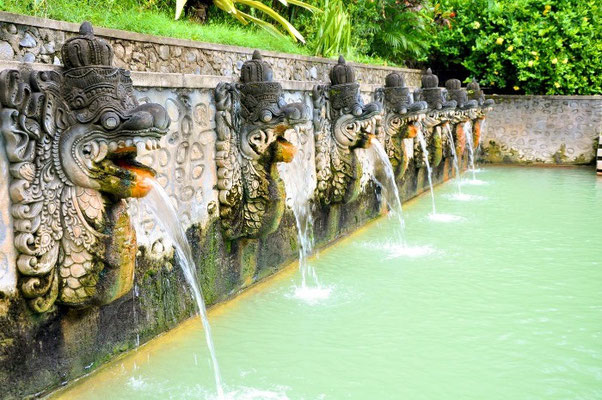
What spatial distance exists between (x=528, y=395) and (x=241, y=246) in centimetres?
234

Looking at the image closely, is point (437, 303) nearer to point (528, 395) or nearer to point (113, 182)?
point (528, 395)

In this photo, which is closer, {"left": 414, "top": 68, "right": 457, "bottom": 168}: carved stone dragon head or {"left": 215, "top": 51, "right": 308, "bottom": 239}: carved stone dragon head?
{"left": 215, "top": 51, "right": 308, "bottom": 239}: carved stone dragon head

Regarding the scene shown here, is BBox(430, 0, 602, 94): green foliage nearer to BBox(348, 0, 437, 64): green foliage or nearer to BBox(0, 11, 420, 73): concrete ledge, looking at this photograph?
BBox(348, 0, 437, 64): green foliage

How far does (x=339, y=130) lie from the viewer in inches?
244

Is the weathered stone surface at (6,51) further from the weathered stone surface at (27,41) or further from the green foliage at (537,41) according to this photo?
the green foliage at (537,41)

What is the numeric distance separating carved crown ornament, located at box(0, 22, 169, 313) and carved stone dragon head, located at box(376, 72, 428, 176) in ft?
15.8

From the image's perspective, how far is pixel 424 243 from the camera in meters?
6.51

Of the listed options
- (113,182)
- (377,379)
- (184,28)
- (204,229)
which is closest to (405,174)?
(184,28)

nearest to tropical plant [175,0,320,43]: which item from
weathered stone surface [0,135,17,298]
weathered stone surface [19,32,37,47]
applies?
weathered stone surface [19,32,37,47]

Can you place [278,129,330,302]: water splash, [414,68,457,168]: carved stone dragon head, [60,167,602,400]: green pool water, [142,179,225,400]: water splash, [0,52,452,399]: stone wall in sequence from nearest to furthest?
[0,52,452,399]: stone wall < [60,167,602,400]: green pool water < [142,179,225,400]: water splash < [278,129,330,302]: water splash < [414,68,457,168]: carved stone dragon head

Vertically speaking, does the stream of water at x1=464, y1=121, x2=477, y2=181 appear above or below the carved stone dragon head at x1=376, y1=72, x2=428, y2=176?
below

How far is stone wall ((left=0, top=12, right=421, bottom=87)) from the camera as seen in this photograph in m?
3.92

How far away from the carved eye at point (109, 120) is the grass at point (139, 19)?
2.00 m

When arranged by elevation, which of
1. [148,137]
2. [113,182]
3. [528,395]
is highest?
[148,137]
